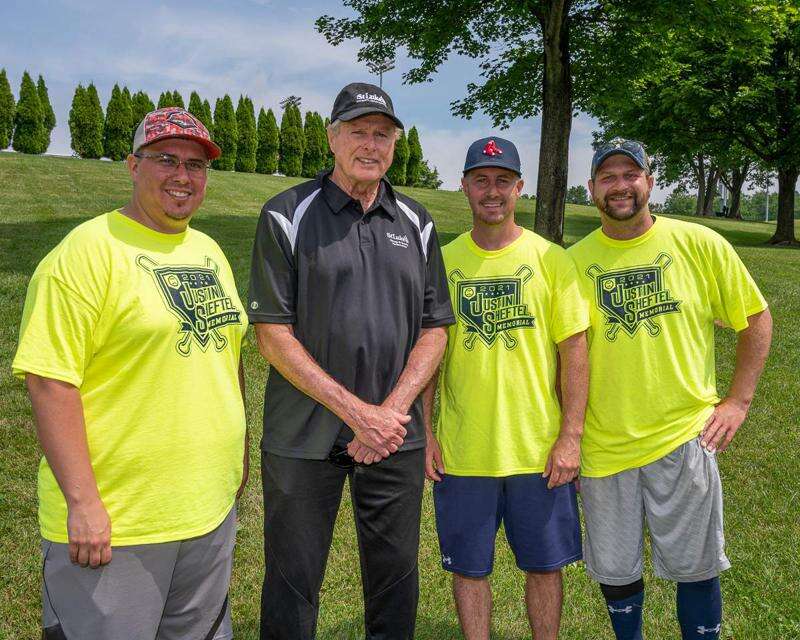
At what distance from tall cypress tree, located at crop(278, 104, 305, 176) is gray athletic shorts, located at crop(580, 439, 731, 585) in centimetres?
4472

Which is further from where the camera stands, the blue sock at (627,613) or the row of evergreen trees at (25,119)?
the row of evergreen trees at (25,119)

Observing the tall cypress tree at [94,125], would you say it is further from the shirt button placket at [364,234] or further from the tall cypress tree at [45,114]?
the shirt button placket at [364,234]

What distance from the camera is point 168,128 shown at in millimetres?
2764

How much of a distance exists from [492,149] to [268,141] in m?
44.2

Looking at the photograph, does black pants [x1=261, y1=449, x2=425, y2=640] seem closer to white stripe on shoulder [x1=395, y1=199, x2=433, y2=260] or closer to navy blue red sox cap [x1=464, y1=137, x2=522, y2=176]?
white stripe on shoulder [x1=395, y1=199, x2=433, y2=260]

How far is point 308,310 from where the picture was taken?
2.97 metres

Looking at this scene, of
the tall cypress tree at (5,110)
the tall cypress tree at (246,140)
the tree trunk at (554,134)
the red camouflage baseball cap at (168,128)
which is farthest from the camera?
the tall cypress tree at (246,140)

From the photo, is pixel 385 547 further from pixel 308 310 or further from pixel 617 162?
pixel 617 162

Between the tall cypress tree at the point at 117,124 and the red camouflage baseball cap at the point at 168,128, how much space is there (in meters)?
41.3

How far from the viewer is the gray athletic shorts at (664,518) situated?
3371mm

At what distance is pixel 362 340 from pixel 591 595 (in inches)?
118

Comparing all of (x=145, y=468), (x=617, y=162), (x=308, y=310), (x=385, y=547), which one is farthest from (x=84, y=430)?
(x=617, y=162)

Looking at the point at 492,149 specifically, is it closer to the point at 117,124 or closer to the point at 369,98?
the point at 369,98

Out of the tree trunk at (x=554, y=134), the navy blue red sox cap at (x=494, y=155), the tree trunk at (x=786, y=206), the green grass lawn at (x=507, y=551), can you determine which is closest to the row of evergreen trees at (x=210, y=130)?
the tree trunk at (x=786, y=206)
